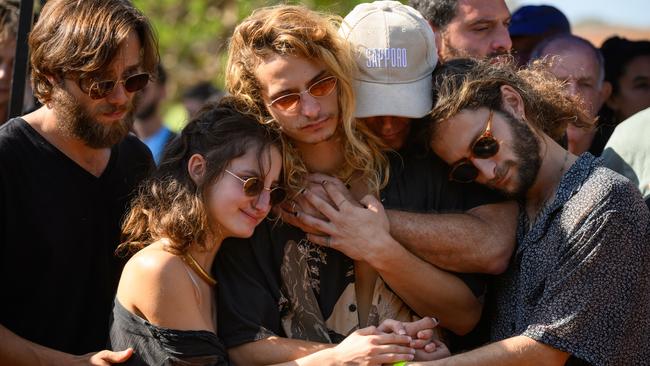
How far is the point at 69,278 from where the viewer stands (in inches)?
140

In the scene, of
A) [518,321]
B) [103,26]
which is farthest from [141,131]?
[518,321]

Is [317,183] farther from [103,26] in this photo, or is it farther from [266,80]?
[103,26]

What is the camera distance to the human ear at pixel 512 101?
357 centimetres

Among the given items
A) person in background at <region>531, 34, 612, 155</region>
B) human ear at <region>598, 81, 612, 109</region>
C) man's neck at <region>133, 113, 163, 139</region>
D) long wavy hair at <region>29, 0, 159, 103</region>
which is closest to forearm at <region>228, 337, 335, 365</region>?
long wavy hair at <region>29, 0, 159, 103</region>

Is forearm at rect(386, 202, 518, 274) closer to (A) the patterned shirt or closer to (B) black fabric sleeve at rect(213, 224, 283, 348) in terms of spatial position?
(A) the patterned shirt

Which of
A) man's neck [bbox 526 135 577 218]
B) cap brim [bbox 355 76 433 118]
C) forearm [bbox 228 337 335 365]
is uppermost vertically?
cap brim [bbox 355 76 433 118]

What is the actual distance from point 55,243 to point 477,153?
5.26ft

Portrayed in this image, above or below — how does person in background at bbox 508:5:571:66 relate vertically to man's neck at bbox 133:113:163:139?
above

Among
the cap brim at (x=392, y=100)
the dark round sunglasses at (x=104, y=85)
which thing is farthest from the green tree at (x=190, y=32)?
the cap brim at (x=392, y=100)

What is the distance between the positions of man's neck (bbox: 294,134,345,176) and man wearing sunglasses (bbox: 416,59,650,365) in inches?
14.5

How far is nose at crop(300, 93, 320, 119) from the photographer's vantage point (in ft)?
11.2

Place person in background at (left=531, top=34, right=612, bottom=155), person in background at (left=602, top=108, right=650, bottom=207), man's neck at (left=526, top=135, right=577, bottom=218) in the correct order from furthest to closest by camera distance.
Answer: person in background at (left=531, top=34, right=612, bottom=155)
person in background at (left=602, top=108, right=650, bottom=207)
man's neck at (left=526, top=135, right=577, bottom=218)

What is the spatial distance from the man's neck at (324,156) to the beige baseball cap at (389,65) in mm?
150

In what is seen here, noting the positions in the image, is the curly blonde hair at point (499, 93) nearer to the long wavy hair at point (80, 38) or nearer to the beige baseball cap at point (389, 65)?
the beige baseball cap at point (389, 65)
